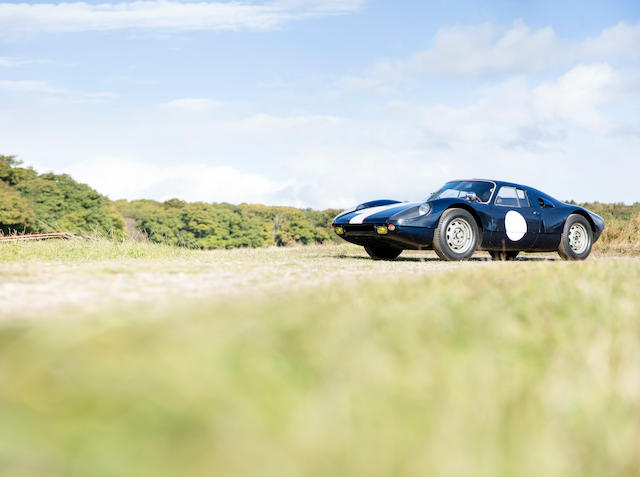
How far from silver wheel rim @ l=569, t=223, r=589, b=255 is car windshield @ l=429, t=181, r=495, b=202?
2.16 m

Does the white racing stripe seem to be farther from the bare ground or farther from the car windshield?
the bare ground

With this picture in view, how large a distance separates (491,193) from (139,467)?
8.86 m

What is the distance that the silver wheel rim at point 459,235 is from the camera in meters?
8.84

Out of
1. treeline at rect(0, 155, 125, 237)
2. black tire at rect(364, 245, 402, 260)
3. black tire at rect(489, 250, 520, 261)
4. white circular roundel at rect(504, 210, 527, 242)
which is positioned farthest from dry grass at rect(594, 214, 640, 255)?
treeline at rect(0, 155, 125, 237)

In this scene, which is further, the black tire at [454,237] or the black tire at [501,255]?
the black tire at [501,255]

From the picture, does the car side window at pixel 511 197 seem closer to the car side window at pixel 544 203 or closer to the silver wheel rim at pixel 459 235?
the car side window at pixel 544 203

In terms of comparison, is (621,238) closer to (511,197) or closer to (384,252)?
(511,197)

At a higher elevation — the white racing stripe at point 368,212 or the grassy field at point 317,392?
the white racing stripe at point 368,212

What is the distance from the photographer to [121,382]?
1.60 m

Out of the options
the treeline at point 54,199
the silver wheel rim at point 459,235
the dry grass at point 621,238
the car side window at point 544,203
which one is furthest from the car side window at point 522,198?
the treeline at point 54,199

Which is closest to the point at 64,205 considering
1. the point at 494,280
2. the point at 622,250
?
the point at 622,250

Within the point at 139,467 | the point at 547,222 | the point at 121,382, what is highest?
the point at 547,222

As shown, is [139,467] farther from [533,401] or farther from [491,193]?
[491,193]

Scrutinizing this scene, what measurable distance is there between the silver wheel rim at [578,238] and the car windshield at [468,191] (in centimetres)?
216
